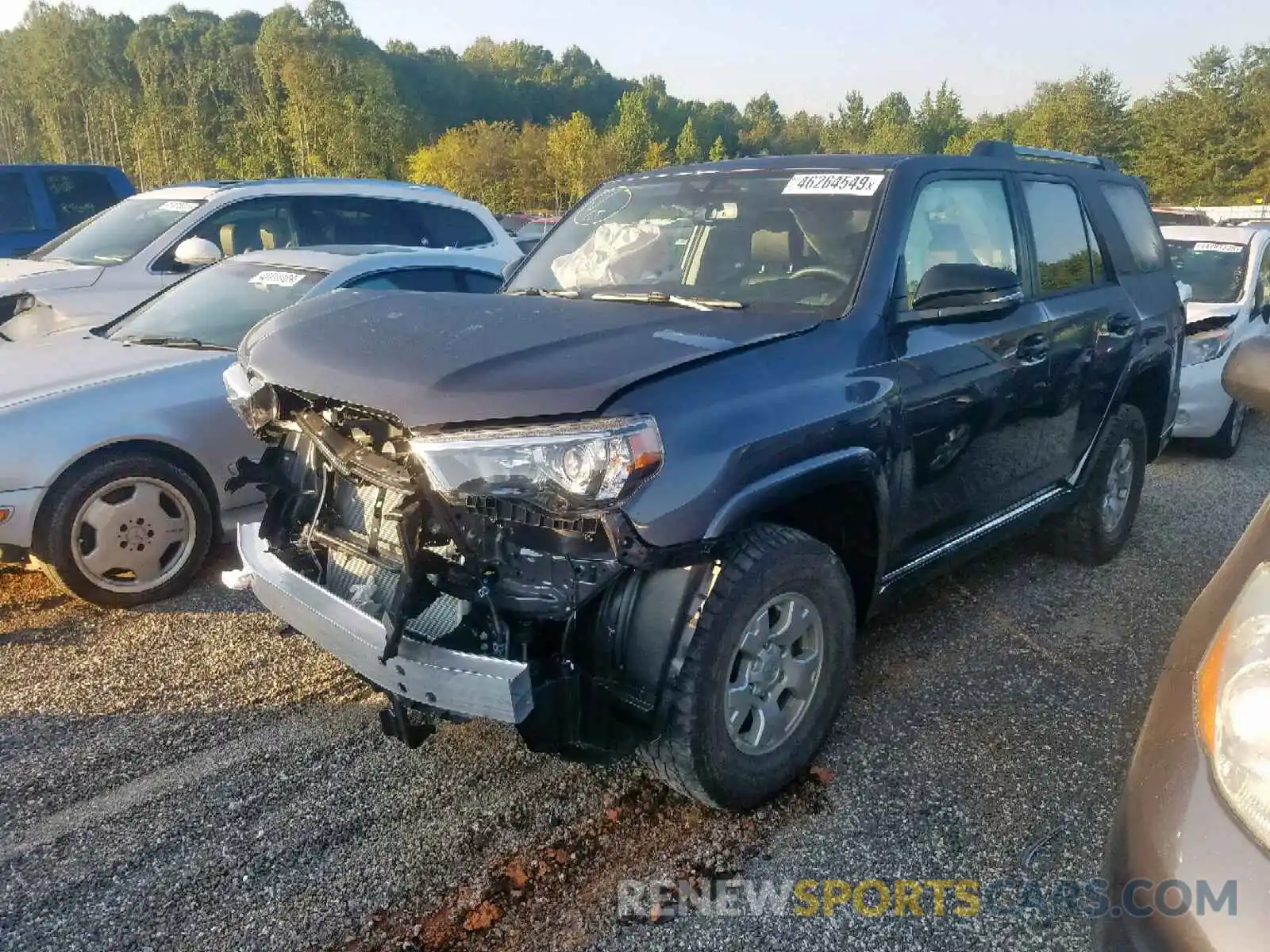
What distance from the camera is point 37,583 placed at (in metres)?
4.58

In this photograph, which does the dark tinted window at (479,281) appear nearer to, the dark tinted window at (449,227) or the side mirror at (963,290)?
the dark tinted window at (449,227)

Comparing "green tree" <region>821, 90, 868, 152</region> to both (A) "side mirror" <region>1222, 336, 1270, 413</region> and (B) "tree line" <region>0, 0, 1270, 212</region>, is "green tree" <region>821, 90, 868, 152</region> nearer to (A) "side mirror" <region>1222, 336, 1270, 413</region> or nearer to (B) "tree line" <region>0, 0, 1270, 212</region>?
(B) "tree line" <region>0, 0, 1270, 212</region>

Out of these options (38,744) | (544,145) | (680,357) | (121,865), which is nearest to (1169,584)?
(680,357)

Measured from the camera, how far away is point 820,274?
10.5ft

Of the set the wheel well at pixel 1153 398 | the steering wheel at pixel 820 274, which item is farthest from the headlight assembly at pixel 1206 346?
the steering wheel at pixel 820 274

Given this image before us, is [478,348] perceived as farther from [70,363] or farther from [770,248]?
[70,363]

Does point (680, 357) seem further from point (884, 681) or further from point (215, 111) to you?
point (215, 111)

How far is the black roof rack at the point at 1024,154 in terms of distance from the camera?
4.05 meters

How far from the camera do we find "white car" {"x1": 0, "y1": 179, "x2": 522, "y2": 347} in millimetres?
6566

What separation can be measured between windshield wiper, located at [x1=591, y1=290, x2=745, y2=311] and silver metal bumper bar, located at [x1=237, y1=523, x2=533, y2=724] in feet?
4.61

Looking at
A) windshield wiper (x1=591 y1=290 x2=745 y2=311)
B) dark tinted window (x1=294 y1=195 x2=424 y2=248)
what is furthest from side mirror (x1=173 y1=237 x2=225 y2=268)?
windshield wiper (x1=591 y1=290 x2=745 y2=311)

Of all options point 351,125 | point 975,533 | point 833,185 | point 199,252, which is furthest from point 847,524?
point 351,125

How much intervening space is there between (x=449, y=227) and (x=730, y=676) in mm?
6477

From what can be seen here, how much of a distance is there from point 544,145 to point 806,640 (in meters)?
54.8
